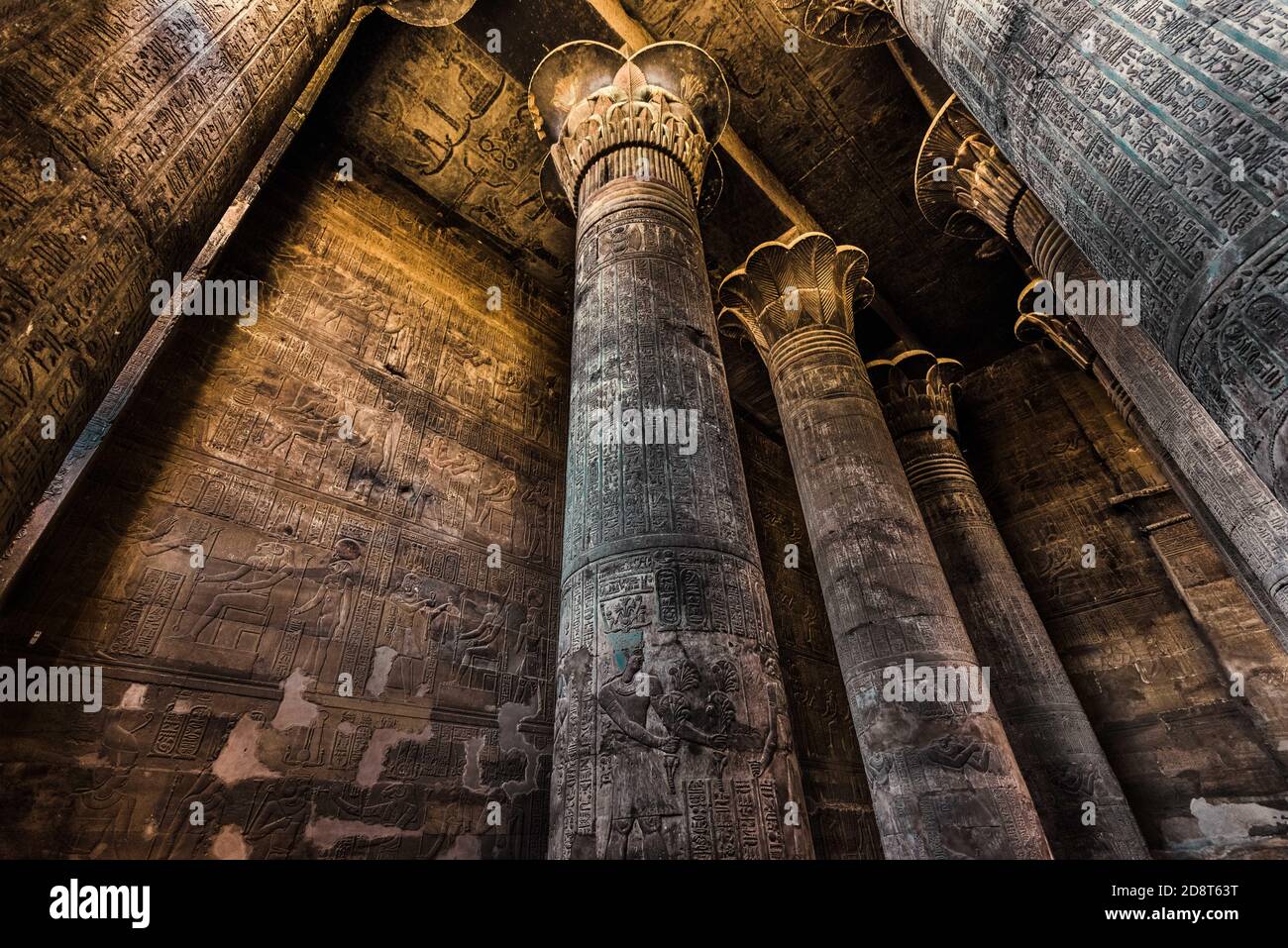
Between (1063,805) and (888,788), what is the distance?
210cm

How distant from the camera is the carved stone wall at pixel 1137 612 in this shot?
5.11 metres

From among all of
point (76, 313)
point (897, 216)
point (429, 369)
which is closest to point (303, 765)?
point (76, 313)

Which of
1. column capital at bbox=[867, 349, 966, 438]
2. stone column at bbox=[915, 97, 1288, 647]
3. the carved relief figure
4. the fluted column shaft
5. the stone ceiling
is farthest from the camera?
column capital at bbox=[867, 349, 966, 438]

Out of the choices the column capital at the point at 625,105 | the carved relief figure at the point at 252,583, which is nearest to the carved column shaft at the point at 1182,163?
the column capital at the point at 625,105

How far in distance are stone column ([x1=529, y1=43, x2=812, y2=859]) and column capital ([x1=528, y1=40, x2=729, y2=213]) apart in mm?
308

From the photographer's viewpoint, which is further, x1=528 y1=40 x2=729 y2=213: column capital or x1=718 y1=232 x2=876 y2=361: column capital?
x1=718 y1=232 x2=876 y2=361: column capital

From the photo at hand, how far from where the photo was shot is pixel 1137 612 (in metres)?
6.19

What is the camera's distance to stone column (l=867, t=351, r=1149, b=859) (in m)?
4.52

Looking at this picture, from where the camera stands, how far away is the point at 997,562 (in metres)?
5.67

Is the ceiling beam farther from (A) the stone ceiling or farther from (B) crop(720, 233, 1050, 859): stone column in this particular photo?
(B) crop(720, 233, 1050, 859): stone column

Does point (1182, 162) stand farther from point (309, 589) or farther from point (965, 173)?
point (309, 589)

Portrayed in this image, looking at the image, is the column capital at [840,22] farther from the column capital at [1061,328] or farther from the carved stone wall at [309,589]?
the carved stone wall at [309,589]

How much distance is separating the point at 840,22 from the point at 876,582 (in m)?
3.95

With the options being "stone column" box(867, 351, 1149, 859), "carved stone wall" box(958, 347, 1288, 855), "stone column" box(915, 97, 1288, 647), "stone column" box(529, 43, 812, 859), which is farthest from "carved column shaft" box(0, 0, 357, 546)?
"carved stone wall" box(958, 347, 1288, 855)
